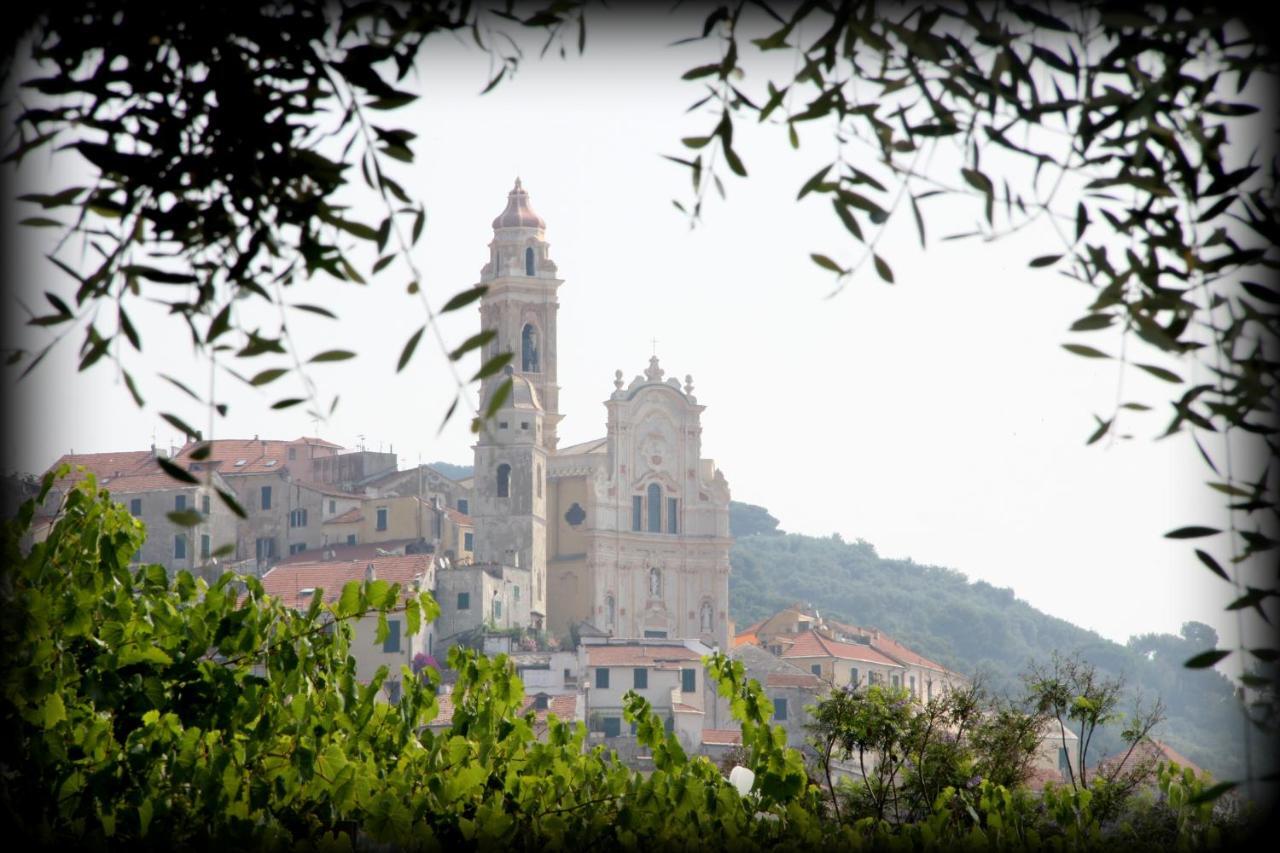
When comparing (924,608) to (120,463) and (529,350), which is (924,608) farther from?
(120,463)

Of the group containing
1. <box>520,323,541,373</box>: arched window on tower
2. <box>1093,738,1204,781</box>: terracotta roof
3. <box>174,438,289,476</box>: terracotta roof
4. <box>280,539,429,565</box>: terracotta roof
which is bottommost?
<box>1093,738,1204,781</box>: terracotta roof

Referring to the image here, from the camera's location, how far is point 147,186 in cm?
394

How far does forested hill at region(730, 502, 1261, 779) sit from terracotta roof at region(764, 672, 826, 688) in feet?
83.3

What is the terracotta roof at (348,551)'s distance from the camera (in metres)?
64.6

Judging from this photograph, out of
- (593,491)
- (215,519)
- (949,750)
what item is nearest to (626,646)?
(593,491)

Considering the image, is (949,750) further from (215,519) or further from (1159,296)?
(215,519)

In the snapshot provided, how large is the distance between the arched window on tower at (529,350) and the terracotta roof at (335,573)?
1527 cm

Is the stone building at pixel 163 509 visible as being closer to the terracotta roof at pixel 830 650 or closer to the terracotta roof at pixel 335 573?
the terracotta roof at pixel 335 573

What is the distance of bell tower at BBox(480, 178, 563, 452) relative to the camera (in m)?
74.2

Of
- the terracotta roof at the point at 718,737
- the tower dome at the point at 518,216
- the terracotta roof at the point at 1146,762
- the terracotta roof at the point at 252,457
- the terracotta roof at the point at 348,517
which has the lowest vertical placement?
the terracotta roof at the point at 718,737

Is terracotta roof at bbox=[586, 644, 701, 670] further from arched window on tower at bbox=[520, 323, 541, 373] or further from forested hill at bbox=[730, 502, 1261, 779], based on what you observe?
forested hill at bbox=[730, 502, 1261, 779]

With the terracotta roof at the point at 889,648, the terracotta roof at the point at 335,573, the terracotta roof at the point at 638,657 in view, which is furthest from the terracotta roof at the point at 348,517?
the terracotta roof at the point at 889,648

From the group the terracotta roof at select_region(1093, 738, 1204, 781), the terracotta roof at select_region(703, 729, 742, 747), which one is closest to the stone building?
the terracotta roof at select_region(703, 729, 742, 747)

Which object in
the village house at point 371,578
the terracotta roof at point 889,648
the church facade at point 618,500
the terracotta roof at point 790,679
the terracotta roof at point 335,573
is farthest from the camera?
the terracotta roof at point 889,648
